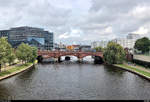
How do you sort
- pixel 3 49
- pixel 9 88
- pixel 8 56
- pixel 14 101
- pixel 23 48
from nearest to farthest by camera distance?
pixel 14 101
pixel 9 88
pixel 3 49
pixel 8 56
pixel 23 48

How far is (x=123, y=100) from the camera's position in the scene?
29.3 m

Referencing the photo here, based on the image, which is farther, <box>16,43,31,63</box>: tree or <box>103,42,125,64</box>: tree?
<box>103,42,125,64</box>: tree

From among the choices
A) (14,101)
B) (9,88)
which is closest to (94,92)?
(14,101)

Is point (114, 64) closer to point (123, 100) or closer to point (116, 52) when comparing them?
point (116, 52)

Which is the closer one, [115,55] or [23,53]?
[23,53]

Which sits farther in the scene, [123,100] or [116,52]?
[116,52]

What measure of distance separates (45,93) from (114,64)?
189 feet

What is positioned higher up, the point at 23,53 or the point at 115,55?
the point at 23,53

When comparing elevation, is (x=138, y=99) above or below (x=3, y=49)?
below

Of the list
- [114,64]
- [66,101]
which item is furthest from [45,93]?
[114,64]

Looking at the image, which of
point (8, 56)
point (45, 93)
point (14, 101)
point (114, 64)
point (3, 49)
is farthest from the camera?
point (114, 64)

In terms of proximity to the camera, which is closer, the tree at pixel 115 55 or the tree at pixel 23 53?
the tree at pixel 23 53

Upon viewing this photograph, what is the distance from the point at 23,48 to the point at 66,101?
52.5 metres

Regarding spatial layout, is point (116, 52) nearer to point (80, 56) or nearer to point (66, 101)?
point (80, 56)
